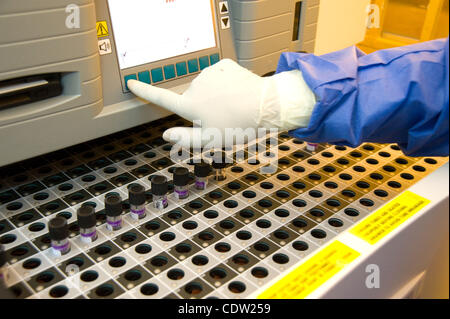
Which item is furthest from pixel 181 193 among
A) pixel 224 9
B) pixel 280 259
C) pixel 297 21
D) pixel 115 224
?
pixel 297 21

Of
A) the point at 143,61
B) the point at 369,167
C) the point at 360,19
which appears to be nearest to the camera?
the point at 143,61

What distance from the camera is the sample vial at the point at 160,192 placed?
0.92 m

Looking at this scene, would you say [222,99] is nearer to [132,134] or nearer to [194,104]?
[194,104]

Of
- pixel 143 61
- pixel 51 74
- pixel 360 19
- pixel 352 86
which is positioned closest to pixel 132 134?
pixel 143 61

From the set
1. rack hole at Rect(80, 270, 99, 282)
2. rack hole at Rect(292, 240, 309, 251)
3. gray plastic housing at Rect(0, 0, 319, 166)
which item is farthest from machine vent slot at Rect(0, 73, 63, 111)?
rack hole at Rect(292, 240, 309, 251)

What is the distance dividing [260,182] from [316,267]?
0.31 m

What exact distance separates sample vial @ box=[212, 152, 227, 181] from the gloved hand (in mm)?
109

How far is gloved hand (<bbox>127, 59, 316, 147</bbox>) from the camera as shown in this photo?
90 cm

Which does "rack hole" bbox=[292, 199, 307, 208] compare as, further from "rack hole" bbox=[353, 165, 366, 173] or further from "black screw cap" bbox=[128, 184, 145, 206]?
"black screw cap" bbox=[128, 184, 145, 206]

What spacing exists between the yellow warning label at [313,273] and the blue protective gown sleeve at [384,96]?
21cm

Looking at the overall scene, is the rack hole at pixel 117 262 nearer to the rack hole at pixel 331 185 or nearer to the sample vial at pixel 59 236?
the sample vial at pixel 59 236

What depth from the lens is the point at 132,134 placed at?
4.00ft

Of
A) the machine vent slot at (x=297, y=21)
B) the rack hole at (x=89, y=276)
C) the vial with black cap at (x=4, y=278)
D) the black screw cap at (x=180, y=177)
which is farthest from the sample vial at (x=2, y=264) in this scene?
the machine vent slot at (x=297, y=21)

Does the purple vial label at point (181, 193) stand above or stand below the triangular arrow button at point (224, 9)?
below
